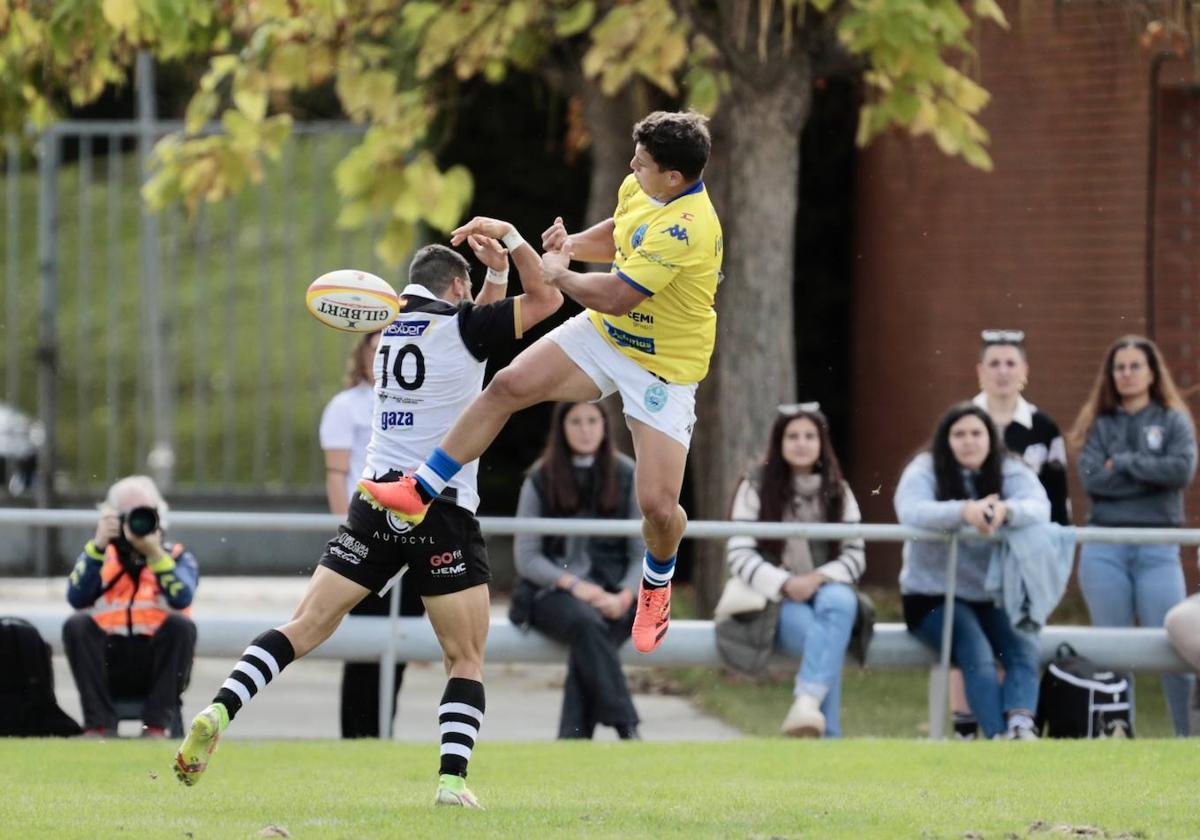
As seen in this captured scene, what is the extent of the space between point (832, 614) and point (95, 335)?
59.0ft

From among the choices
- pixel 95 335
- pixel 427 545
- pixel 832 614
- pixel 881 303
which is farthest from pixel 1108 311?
pixel 95 335

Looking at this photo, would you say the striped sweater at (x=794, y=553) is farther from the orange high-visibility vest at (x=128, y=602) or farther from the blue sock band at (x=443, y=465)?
the blue sock band at (x=443, y=465)

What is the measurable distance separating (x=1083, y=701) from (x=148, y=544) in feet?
15.6

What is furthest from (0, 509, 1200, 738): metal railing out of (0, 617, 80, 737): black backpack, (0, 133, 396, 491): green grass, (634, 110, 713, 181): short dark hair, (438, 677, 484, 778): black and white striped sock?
(0, 133, 396, 491): green grass

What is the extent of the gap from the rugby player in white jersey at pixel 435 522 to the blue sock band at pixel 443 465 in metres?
0.11

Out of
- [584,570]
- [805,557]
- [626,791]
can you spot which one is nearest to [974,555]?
[805,557]

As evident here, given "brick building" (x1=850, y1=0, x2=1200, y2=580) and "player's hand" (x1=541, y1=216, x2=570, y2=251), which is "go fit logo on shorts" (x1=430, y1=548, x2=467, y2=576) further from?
"brick building" (x1=850, y1=0, x2=1200, y2=580)

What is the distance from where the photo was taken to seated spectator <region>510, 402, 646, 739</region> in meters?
10.3

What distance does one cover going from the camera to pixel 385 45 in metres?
14.3

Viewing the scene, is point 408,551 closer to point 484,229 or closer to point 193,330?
point 484,229

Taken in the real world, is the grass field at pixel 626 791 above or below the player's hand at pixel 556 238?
below

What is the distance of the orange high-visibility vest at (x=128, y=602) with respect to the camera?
10.0m

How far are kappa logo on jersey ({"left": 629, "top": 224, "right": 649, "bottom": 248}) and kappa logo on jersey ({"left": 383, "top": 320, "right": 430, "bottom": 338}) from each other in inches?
32.5

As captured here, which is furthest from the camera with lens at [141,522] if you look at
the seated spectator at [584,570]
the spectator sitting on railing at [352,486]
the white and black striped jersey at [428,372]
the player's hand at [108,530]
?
the white and black striped jersey at [428,372]
